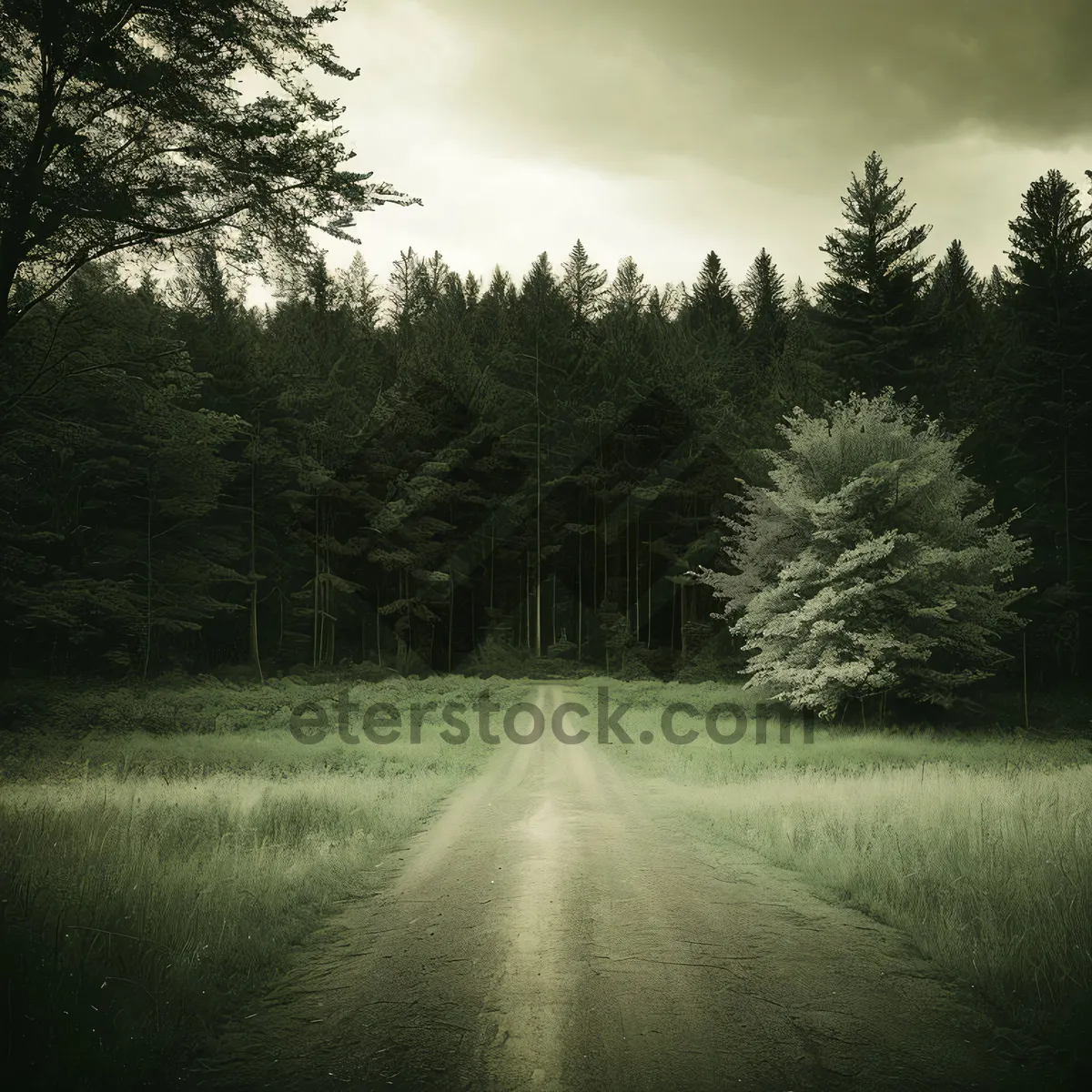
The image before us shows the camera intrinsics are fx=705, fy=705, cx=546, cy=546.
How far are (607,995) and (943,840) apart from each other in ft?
16.7

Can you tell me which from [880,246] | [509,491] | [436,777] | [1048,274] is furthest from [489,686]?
[1048,274]

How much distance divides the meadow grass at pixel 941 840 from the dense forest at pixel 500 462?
10.1m

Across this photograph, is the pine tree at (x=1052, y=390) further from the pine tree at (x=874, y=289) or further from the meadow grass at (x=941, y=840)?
the meadow grass at (x=941, y=840)

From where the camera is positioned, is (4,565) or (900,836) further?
(4,565)

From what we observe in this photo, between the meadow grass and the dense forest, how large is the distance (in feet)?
33.2

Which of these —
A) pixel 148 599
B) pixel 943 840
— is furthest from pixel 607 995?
pixel 148 599

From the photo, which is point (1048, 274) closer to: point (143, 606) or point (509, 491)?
point (509, 491)

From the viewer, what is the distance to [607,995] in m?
4.65

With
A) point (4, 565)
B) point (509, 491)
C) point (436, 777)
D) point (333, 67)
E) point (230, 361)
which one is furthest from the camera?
point (509, 491)

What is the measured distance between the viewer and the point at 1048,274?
107 ft

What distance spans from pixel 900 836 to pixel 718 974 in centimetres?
436

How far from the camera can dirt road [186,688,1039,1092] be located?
3801 millimetres

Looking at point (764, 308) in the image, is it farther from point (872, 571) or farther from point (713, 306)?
point (872, 571)

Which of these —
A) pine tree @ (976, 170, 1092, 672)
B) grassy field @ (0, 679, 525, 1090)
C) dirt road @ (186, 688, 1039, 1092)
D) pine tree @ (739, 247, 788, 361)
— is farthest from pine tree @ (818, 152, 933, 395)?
dirt road @ (186, 688, 1039, 1092)
